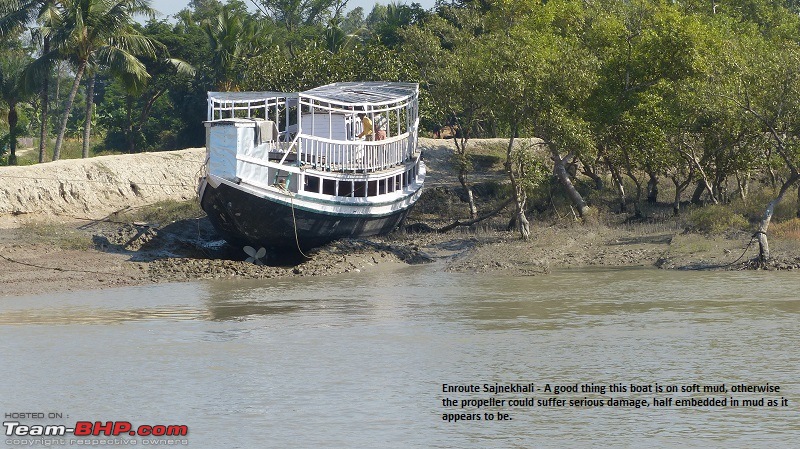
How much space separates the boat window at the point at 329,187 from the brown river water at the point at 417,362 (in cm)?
521

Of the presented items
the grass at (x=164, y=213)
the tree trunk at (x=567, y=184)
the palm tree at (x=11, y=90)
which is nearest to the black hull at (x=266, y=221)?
the grass at (x=164, y=213)

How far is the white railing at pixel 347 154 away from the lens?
90.0 feet

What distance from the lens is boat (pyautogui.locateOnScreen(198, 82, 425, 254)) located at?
25.4 m

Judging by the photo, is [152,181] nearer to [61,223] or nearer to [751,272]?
[61,223]

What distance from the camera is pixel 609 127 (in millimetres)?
31297

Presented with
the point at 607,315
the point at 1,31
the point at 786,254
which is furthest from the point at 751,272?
the point at 1,31

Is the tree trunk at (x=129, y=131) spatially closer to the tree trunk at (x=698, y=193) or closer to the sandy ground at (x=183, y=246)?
the sandy ground at (x=183, y=246)

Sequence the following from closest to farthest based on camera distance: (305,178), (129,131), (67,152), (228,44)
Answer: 1. (305,178)
2. (228,44)
3. (67,152)
4. (129,131)

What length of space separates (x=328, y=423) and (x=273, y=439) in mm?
810

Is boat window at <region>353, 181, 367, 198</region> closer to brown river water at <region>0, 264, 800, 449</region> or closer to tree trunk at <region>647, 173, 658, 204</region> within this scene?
brown river water at <region>0, 264, 800, 449</region>

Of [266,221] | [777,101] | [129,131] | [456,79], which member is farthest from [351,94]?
[129,131]

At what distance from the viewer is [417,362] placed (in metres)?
15.3

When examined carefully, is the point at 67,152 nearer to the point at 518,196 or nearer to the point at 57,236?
the point at 57,236

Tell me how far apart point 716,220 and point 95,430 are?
787 inches
